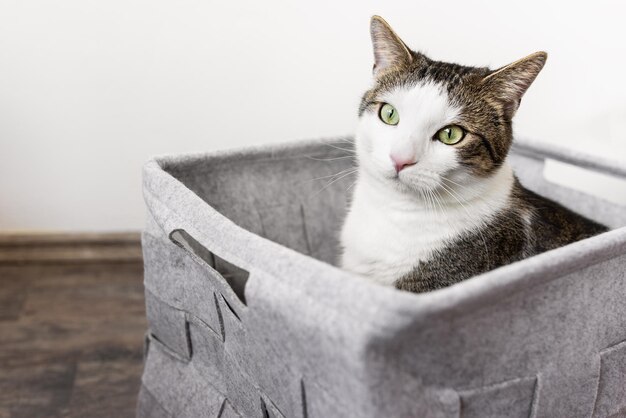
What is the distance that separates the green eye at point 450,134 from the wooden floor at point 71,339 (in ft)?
2.57

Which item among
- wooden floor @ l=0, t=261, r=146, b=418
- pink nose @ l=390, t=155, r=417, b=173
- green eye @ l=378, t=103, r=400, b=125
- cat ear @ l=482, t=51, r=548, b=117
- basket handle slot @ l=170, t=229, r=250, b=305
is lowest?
wooden floor @ l=0, t=261, r=146, b=418

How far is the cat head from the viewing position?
3.01ft

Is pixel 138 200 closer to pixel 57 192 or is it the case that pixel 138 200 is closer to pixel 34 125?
pixel 57 192

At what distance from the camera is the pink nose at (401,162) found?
2.96ft

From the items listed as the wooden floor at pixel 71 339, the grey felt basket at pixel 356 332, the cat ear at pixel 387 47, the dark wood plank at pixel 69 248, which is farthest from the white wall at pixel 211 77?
the cat ear at pixel 387 47

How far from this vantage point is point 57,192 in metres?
1.78

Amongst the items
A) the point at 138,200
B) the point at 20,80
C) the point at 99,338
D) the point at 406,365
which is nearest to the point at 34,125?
the point at 20,80

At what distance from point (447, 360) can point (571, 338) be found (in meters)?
0.21

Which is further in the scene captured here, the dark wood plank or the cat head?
the dark wood plank

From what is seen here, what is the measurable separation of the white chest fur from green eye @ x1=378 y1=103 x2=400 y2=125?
0.33 feet

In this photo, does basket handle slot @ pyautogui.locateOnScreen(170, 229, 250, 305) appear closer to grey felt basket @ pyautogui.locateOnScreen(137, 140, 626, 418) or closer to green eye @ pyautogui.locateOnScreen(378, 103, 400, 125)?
grey felt basket @ pyautogui.locateOnScreen(137, 140, 626, 418)

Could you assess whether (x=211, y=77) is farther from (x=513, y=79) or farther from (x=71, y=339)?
(x=513, y=79)

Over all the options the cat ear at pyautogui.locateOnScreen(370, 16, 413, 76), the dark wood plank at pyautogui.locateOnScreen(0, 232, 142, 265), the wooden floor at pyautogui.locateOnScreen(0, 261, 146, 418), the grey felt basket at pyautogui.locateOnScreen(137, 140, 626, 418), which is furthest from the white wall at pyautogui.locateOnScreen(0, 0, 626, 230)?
the cat ear at pyautogui.locateOnScreen(370, 16, 413, 76)

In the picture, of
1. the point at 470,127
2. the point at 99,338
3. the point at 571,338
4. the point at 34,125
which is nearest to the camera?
the point at 571,338
